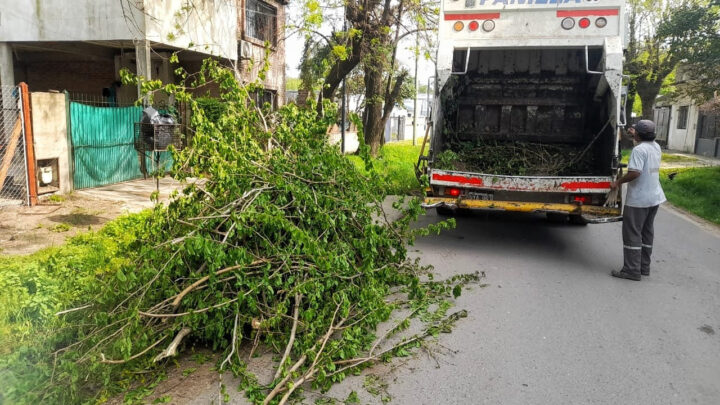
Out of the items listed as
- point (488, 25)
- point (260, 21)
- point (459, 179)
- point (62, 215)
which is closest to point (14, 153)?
point (62, 215)

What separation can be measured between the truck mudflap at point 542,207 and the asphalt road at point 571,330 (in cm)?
59

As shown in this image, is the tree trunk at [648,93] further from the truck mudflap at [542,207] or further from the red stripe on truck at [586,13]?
the truck mudflap at [542,207]

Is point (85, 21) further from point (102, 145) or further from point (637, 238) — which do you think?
point (637, 238)

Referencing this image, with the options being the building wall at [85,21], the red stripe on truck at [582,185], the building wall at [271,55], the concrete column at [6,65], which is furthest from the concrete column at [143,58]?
the red stripe on truck at [582,185]

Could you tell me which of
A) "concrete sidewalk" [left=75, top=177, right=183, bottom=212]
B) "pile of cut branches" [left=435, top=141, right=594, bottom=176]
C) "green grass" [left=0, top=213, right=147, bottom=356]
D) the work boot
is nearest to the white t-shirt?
the work boot

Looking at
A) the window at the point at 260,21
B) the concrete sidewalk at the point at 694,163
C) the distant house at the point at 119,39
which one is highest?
the window at the point at 260,21

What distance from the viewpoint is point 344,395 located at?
354cm

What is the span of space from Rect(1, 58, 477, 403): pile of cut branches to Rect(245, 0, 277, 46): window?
487 inches

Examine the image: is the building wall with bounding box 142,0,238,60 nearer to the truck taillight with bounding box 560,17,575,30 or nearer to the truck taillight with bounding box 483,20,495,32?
the truck taillight with bounding box 483,20,495,32

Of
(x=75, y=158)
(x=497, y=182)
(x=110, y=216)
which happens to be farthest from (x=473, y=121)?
(x=75, y=158)

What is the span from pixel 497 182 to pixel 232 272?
3948 mm

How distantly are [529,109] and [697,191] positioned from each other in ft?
27.8

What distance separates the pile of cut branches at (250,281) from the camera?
3.64 meters

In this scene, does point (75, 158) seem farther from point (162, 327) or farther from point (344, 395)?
point (344, 395)
